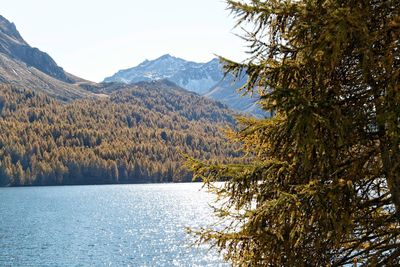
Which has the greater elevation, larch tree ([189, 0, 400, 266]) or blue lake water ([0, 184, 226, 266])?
larch tree ([189, 0, 400, 266])

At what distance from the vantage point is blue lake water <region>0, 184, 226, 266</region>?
218 feet

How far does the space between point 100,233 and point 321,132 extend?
89858 mm

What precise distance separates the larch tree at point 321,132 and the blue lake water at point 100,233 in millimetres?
50013

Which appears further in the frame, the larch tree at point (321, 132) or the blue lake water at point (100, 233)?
Result: the blue lake water at point (100, 233)

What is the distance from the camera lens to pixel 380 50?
8164 mm

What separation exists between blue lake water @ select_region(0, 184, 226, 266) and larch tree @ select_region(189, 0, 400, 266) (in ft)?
164

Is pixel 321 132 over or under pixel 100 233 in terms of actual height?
over

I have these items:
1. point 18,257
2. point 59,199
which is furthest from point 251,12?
point 59,199

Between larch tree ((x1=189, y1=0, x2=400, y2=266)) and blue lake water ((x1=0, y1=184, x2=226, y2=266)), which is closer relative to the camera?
larch tree ((x1=189, y1=0, x2=400, y2=266))

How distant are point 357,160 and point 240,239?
2.86 m

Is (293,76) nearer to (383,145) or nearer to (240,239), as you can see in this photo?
(383,145)

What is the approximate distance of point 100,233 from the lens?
93312 millimetres

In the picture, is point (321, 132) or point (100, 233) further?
point (100, 233)

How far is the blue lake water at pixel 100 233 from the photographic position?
218 feet
